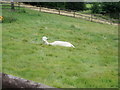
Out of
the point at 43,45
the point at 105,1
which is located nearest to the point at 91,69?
the point at 43,45

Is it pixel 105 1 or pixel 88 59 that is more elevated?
pixel 105 1

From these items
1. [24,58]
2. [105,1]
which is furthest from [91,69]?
[105,1]

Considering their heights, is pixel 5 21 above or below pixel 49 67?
above

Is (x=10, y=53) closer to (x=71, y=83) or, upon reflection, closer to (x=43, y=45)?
(x=43, y=45)

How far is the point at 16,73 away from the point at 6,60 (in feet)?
4.66

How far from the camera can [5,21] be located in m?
15.7

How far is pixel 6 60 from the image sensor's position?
279 inches

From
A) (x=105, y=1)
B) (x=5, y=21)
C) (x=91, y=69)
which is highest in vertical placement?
(x=105, y=1)

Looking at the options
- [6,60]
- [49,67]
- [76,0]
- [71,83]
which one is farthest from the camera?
[76,0]

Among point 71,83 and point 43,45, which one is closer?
point 71,83

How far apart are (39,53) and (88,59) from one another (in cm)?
213

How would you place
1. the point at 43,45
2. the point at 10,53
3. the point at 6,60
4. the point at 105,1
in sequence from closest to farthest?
1. the point at 6,60
2. the point at 10,53
3. the point at 43,45
4. the point at 105,1

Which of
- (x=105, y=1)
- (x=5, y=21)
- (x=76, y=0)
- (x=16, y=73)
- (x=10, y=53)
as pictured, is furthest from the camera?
(x=105, y=1)

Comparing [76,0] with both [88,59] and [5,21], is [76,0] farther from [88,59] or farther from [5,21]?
[88,59]
